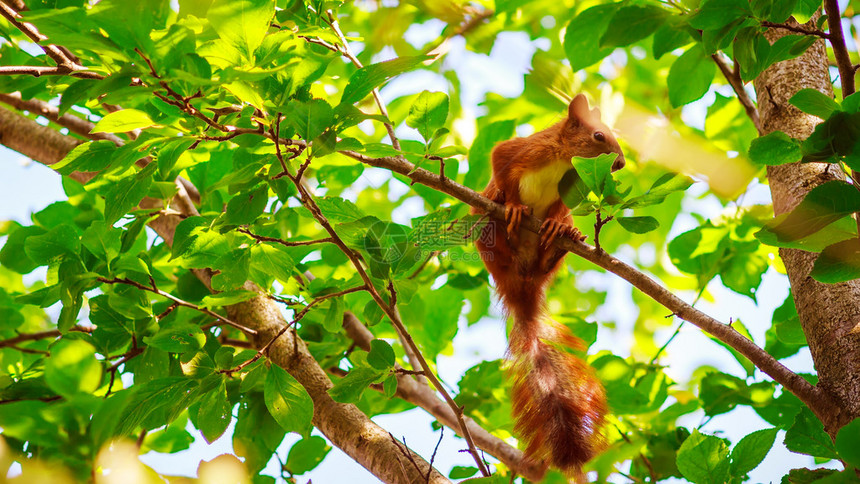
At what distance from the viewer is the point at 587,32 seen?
246 centimetres

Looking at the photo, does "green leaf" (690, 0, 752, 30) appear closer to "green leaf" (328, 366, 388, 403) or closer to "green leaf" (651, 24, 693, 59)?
"green leaf" (651, 24, 693, 59)

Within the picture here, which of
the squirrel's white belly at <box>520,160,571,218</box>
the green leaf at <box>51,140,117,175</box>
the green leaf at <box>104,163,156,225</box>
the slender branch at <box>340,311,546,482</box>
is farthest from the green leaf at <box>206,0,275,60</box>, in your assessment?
the squirrel's white belly at <box>520,160,571,218</box>

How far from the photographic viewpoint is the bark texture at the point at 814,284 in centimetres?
177

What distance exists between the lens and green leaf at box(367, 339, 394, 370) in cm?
194

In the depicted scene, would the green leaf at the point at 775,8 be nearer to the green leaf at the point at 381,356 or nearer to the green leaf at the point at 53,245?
the green leaf at the point at 381,356

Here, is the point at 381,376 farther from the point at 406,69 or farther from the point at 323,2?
the point at 323,2

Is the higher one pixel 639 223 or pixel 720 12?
pixel 720 12

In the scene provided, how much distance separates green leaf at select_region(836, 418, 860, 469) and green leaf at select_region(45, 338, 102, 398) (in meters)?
1.40

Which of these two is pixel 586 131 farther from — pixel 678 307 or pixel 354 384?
pixel 354 384

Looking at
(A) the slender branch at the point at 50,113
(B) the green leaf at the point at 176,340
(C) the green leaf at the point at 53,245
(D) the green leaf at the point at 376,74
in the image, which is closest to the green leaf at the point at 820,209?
(D) the green leaf at the point at 376,74

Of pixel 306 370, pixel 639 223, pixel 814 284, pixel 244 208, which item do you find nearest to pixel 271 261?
pixel 244 208

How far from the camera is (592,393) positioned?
8.73 feet

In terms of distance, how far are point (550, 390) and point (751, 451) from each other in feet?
3.57

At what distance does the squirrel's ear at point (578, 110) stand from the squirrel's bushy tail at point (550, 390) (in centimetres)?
111
